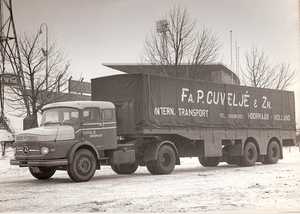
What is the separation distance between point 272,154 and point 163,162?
267 inches

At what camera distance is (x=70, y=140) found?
12.5 metres

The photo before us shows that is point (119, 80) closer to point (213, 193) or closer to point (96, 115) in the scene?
point (96, 115)

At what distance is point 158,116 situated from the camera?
1463 centimetres

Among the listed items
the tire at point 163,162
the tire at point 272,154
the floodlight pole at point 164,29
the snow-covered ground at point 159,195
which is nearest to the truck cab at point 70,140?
the snow-covered ground at point 159,195

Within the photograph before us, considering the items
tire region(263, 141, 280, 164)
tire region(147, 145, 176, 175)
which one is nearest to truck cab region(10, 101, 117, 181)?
tire region(147, 145, 176, 175)

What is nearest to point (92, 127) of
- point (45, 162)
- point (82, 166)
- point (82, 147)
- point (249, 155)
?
point (82, 147)

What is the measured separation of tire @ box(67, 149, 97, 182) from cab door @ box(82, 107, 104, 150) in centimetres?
44

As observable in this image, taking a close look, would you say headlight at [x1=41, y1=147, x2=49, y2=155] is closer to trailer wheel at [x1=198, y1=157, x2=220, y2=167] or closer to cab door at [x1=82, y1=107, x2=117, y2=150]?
cab door at [x1=82, y1=107, x2=117, y2=150]

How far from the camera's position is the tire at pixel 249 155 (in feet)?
59.7

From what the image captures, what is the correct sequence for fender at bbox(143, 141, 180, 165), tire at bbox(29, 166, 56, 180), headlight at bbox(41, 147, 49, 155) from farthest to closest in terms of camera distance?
fender at bbox(143, 141, 180, 165), tire at bbox(29, 166, 56, 180), headlight at bbox(41, 147, 49, 155)

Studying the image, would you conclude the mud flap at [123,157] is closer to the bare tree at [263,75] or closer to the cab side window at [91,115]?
the cab side window at [91,115]

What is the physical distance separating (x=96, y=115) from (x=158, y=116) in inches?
87.7

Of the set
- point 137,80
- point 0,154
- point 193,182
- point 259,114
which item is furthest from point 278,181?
point 0,154

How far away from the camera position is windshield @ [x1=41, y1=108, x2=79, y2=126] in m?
13.0
